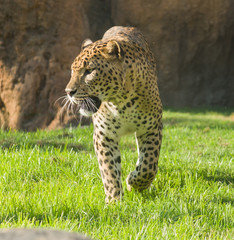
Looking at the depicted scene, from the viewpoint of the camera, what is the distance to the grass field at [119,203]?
337 cm

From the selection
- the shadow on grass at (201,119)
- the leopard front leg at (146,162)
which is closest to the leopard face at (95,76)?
the leopard front leg at (146,162)

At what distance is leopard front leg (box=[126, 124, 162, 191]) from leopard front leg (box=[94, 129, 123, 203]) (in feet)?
0.54

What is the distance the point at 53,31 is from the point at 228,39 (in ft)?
16.4

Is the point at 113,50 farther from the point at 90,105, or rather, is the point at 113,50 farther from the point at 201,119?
the point at 201,119

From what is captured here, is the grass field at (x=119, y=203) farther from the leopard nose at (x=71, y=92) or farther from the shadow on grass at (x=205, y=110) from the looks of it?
the shadow on grass at (x=205, y=110)

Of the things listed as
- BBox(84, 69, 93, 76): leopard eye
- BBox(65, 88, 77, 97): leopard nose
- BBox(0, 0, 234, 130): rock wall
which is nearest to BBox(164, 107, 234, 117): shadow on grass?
BBox(0, 0, 234, 130): rock wall

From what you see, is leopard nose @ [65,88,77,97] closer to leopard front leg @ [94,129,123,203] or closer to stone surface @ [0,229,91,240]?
leopard front leg @ [94,129,123,203]

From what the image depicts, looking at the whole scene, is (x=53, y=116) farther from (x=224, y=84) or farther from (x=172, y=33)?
(x=224, y=84)

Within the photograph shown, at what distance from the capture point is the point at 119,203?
4.03 meters

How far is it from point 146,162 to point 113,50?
3.91 feet

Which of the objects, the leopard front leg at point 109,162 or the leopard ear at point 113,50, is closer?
the leopard ear at point 113,50

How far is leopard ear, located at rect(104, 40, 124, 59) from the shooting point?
4.01 m

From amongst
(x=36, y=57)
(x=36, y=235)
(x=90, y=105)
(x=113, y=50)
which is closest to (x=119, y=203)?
(x=90, y=105)

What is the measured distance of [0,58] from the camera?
423 inches
